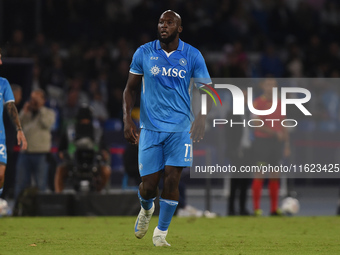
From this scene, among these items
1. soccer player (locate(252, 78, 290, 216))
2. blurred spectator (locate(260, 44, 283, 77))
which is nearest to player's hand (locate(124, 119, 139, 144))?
soccer player (locate(252, 78, 290, 216))

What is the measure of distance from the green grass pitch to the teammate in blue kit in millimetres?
668

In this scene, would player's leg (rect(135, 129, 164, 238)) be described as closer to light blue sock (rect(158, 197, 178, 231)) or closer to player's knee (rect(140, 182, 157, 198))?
player's knee (rect(140, 182, 157, 198))

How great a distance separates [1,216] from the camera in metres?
13.0

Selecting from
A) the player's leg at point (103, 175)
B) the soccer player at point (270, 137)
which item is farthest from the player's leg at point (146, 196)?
the player's leg at point (103, 175)

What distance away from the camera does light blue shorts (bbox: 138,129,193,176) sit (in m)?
7.98

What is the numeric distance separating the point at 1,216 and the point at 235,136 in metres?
4.65

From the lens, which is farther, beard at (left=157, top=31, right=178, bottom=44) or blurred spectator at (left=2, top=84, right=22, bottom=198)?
blurred spectator at (left=2, top=84, right=22, bottom=198)

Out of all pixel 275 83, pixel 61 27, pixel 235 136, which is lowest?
pixel 235 136

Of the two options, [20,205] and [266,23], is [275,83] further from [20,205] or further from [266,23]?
[266,23]

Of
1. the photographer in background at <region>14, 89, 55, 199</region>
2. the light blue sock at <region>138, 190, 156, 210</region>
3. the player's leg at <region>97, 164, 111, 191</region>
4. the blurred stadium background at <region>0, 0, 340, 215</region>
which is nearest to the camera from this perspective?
the light blue sock at <region>138, 190, 156, 210</region>

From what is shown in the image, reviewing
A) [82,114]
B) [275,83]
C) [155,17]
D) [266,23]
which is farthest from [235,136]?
[266,23]

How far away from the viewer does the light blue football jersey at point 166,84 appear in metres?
8.02

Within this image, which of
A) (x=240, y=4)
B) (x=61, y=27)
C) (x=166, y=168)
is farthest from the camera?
(x=240, y=4)

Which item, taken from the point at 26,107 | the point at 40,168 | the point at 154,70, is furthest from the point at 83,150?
the point at 154,70
